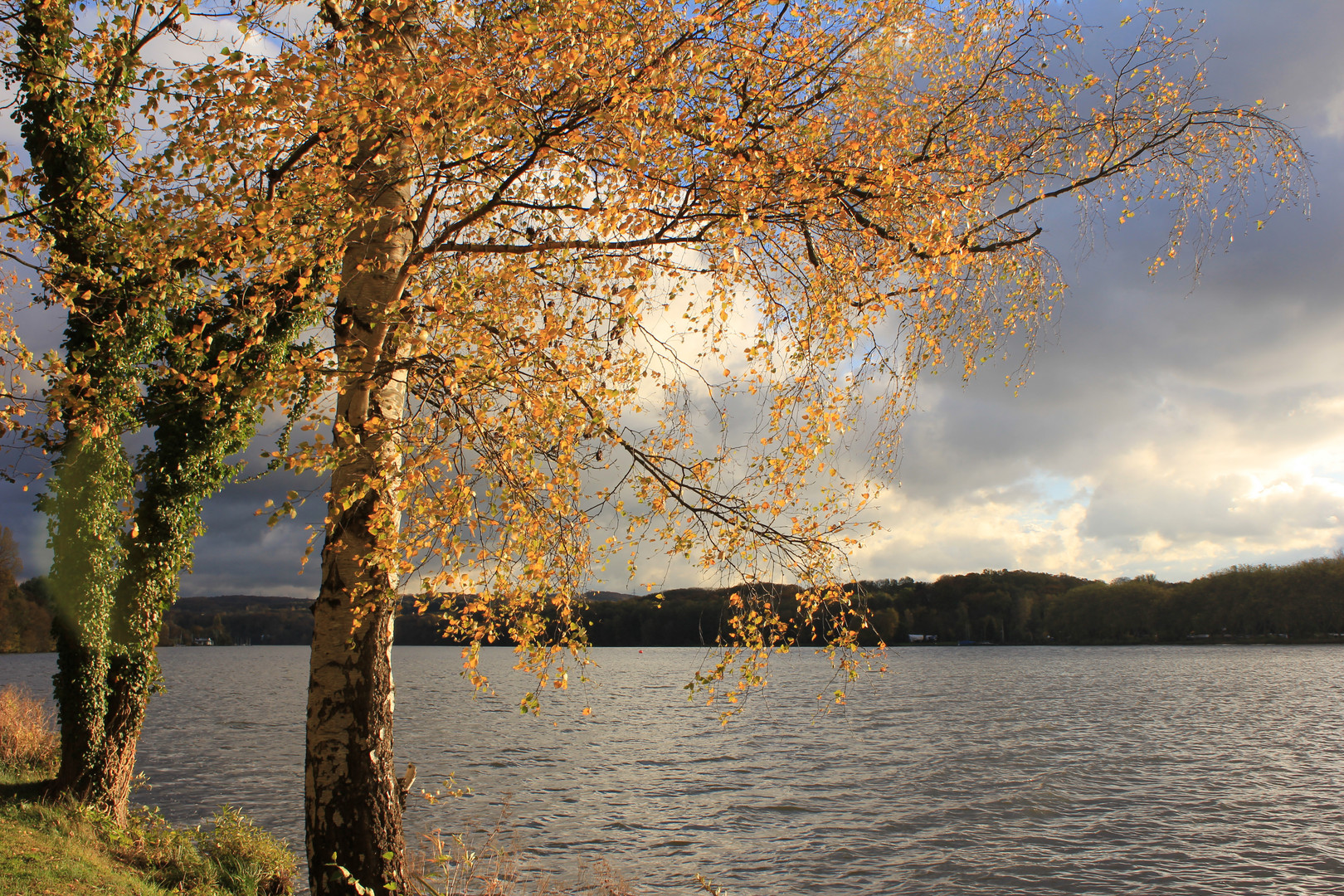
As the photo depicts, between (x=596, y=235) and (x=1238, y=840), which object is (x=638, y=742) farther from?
(x=596, y=235)

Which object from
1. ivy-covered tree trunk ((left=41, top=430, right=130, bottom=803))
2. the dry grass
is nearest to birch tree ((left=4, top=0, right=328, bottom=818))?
ivy-covered tree trunk ((left=41, top=430, right=130, bottom=803))

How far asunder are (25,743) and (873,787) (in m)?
21.6

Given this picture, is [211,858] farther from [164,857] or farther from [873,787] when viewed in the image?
[873,787]

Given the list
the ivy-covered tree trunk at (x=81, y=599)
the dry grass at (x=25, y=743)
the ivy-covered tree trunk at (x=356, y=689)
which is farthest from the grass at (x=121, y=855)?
the ivy-covered tree trunk at (x=356, y=689)

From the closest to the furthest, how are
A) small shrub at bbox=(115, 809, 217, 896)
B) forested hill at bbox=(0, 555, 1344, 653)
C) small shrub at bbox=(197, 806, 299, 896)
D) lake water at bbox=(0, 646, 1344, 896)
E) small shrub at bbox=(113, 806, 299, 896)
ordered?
1. small shrub at bbox=(115, 809, 217, 896)
2. small shrub at bbox=(113, 806, 299, 896)
3. small shrub at bbox=(197, 806, 299, 896)
4. lake water at bbox=(0, 646, 1344, 896)
5. forested hill at bbox=(0, 555, 1344, 653)

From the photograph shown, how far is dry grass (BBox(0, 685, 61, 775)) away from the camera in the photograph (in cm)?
1606

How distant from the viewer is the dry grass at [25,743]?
52.7 ft

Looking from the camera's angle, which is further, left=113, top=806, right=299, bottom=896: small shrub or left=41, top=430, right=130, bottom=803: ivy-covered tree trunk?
left=41, top=430, right=130, bottom=803: ivy-covered tree trunk

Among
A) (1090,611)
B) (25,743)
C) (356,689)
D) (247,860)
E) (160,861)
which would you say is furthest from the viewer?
(1090,611)

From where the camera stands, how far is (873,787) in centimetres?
2273

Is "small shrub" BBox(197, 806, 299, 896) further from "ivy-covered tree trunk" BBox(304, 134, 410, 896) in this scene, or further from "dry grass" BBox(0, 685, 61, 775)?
"dry grass" BBox(0, 685, 61, 775)

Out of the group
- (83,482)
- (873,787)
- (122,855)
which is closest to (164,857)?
(122,855)

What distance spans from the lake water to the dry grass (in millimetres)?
3082

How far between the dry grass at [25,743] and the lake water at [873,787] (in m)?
3.08
